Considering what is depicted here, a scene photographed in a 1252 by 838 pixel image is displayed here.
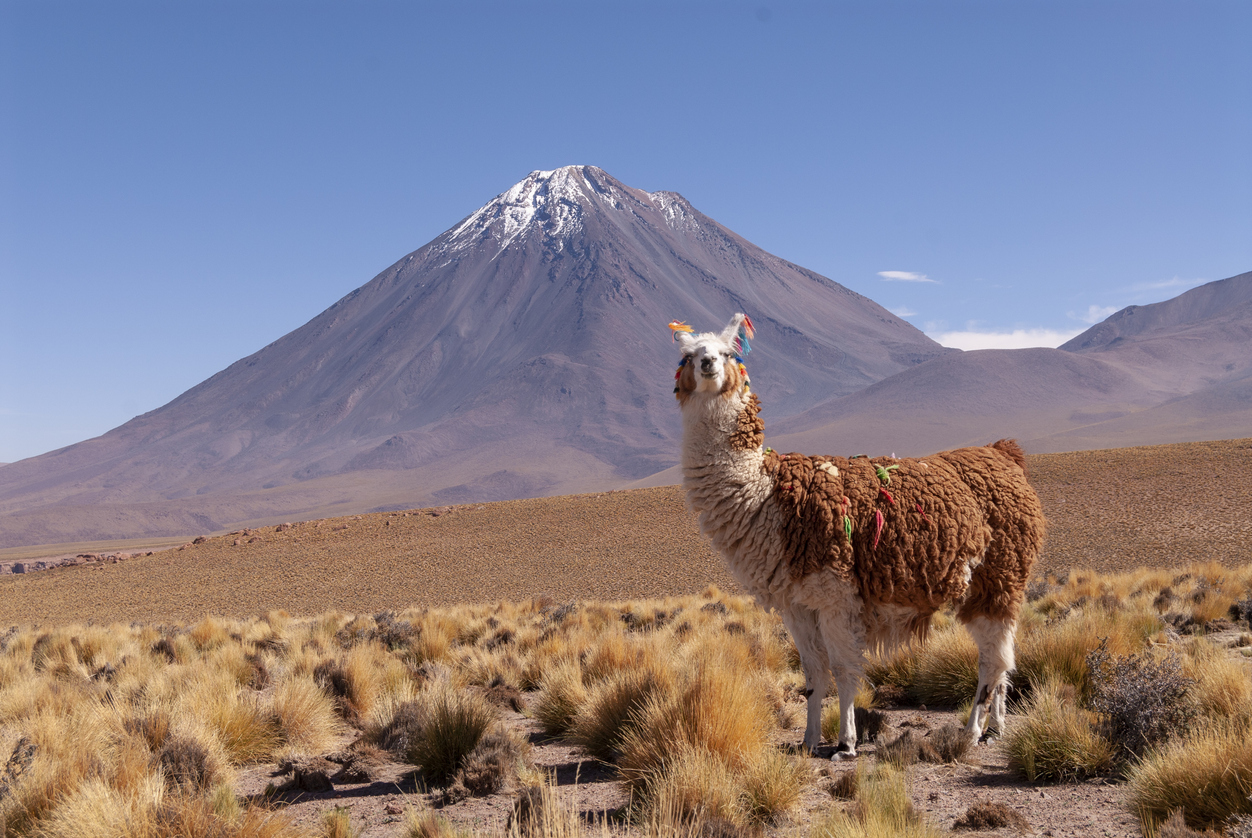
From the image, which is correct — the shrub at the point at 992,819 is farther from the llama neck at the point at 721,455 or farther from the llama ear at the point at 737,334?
the llama ear at the point at 737,334

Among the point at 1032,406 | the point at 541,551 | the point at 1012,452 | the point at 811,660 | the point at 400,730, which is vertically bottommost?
the point at 541,551

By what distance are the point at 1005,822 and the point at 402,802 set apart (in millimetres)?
3493

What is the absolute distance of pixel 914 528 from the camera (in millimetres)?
5711

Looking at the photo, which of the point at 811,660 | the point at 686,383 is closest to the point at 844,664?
the point at 811,660

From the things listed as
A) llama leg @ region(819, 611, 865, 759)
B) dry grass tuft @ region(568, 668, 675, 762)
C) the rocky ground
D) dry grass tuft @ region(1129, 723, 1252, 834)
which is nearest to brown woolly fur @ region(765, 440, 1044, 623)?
llama leg @ region(819, 611, 865, 759)

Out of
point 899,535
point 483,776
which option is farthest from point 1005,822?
point 483,776

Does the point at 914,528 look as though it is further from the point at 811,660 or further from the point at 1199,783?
the point at 1199,783

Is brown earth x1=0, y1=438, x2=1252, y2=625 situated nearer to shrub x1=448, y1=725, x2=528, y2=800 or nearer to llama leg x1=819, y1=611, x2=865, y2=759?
shrub x1=448, y1=725, x2=528, y2=800

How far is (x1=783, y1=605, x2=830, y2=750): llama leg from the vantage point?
5.77 metres

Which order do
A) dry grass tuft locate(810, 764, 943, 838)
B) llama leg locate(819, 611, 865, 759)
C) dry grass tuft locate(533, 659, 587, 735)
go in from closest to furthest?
dry grass tuft locate(810, 764, 943, 838)
llama leg locate(819, 611, 865, 759)
dry grass tuft locate(533, 659, 587, 735)

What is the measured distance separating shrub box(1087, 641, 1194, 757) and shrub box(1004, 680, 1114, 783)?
130 millimetres

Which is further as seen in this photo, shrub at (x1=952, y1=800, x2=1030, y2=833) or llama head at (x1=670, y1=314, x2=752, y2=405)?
llama head at (x1=670, y1=314, x2=752, y2=405)

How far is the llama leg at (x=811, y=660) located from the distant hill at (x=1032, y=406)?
126896mm

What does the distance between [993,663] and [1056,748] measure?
3.06ft
